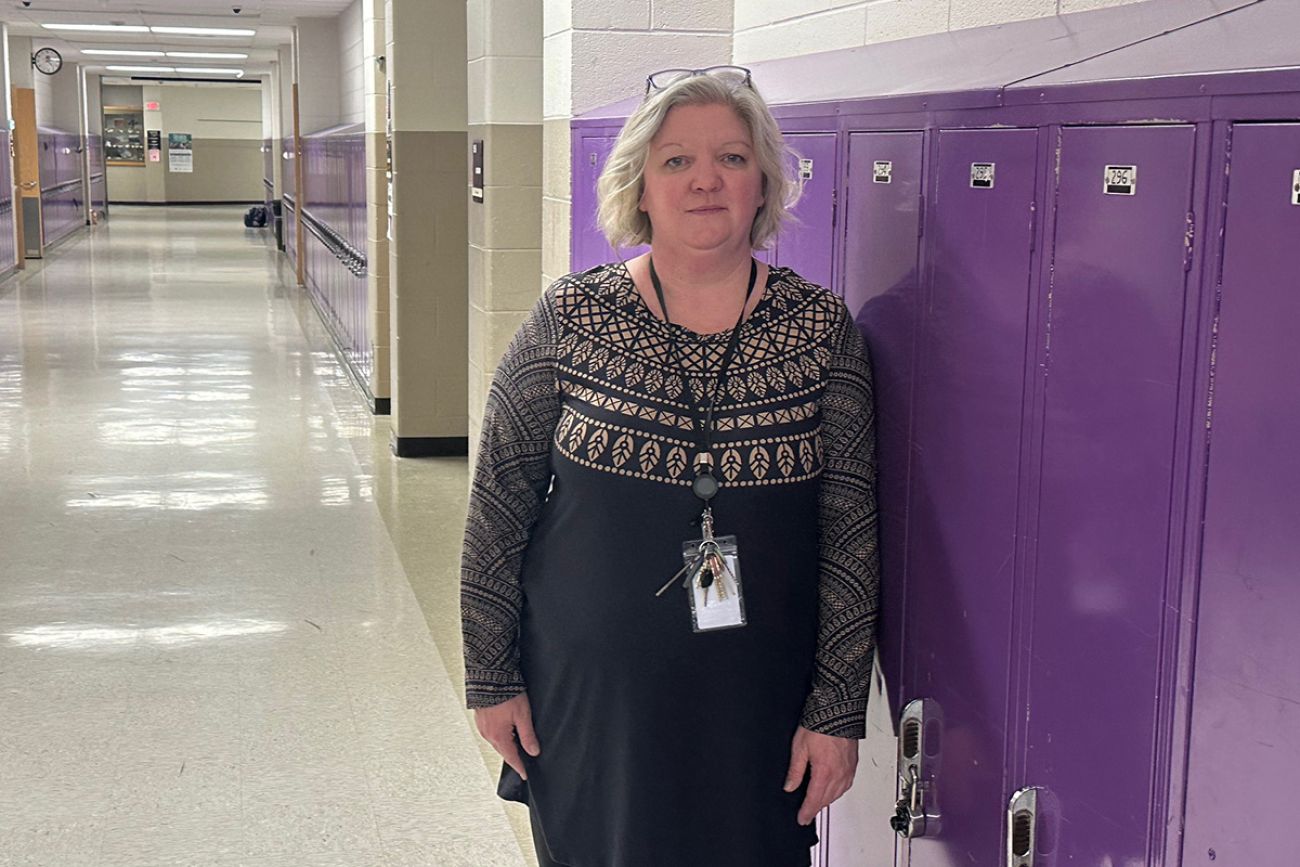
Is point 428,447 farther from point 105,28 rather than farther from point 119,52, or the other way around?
point 119,52

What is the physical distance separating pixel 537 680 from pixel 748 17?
199 cm

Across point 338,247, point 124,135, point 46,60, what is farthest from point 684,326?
point 124,135

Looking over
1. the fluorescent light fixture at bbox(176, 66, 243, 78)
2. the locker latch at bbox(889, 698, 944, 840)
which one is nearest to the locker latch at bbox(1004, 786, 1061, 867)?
the locker latch at bbox(889, 698, 944, 840)

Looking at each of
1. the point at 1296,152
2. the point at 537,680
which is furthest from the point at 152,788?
the point at 1296,152

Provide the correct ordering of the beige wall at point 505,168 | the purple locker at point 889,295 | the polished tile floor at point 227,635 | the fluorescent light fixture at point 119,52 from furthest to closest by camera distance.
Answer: the fluorescent light fixture at point 119,52 → the beige wall at point 505,168 → the polished tile floor at point 227,635 → the purple locker at point 889,295

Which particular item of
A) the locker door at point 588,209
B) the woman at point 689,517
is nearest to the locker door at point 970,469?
the woman at point 689,517

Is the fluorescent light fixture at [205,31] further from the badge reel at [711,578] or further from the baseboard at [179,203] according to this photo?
the baseboard at [179,203]

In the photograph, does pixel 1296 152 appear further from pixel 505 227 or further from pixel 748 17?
pixel 505 227

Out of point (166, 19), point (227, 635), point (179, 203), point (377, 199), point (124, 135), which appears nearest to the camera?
point (227, 635)

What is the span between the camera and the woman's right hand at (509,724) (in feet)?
6.53

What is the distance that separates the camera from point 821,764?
190 cm

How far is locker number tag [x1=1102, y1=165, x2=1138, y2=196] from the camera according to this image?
1.31 m

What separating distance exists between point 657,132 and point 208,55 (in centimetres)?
2017

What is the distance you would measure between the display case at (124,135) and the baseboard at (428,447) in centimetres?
2918
